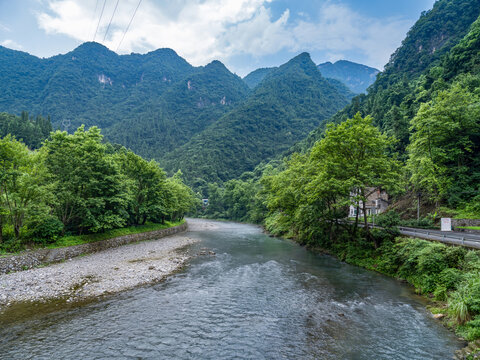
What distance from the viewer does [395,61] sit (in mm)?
129250

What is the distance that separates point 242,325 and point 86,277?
1370cm

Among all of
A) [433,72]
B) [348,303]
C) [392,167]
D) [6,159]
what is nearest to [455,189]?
[392,167]

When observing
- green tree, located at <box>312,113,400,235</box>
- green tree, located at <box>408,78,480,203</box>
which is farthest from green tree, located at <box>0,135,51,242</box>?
green tree, located at <box>408,78,480,203</box>

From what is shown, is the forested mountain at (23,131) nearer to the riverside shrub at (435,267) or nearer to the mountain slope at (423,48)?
the mountain slope at (423,48)

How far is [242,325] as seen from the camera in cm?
1215

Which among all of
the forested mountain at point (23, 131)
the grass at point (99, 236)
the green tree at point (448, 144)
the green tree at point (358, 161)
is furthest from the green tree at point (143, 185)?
the forested mountain at point (23, 131)

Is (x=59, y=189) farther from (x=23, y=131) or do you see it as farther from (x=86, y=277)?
(x=23, y=131)

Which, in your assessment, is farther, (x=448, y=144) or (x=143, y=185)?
(x=143, y=185)

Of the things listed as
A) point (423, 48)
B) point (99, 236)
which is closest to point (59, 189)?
point (99, 236)

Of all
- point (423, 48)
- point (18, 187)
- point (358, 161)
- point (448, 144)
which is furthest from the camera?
point (423, 48)

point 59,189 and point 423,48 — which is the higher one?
point 423,48

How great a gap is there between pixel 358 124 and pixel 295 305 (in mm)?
19214

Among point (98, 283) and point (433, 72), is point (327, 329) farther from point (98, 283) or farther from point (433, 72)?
point (433, 72)

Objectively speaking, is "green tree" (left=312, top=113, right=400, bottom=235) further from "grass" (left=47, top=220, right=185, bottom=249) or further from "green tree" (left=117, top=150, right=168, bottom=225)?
"green tree" (left=117, top=150, right=168, bottom=225)
